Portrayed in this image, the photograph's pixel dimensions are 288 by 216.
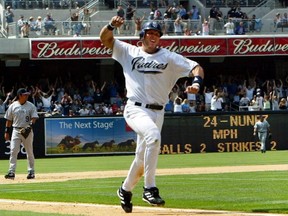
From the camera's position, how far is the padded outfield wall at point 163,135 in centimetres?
3475

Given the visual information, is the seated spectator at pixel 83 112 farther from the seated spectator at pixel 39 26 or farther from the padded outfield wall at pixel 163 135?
the seated spectator at pixel 39 26

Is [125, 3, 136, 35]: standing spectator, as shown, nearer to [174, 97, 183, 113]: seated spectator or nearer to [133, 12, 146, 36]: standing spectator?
[133, 12, 146, 36]: standing spectator

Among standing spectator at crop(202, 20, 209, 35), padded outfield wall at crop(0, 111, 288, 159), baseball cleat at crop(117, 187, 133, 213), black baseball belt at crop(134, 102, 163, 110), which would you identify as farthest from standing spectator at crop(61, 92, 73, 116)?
baseball cleat at crop(117, 187, 133, 213)

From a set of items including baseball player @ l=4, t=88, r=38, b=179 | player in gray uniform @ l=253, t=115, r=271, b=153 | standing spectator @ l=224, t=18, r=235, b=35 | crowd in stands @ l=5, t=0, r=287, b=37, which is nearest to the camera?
baseball player @ l=4, t=88, r=38, b=179

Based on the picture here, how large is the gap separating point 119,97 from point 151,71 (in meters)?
30.1

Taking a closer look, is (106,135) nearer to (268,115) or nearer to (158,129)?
(268,115)

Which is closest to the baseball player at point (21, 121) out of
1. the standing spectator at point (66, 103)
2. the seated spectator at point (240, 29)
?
the standing spectator at point (66, 103)

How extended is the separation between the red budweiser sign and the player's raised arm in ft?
94.5

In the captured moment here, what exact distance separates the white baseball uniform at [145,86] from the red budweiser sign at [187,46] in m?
28.8

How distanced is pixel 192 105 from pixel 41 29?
8.47 metres

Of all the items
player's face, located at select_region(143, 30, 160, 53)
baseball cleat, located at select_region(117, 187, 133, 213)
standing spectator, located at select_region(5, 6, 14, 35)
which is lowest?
baseball cleat, located at select_region(117, 187, 133, 213)

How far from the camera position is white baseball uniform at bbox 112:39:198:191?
10.9m

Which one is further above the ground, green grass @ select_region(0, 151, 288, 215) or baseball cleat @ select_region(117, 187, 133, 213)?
baseball cleat @ select_region(117, 187, 133, 213)

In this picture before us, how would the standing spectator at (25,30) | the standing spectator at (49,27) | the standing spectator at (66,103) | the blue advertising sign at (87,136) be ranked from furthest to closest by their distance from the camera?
the standing spectator at (49,27), the standing spectator at (25,30), the standing spectator at (66,103), the blue advertising sign at (87,136)
